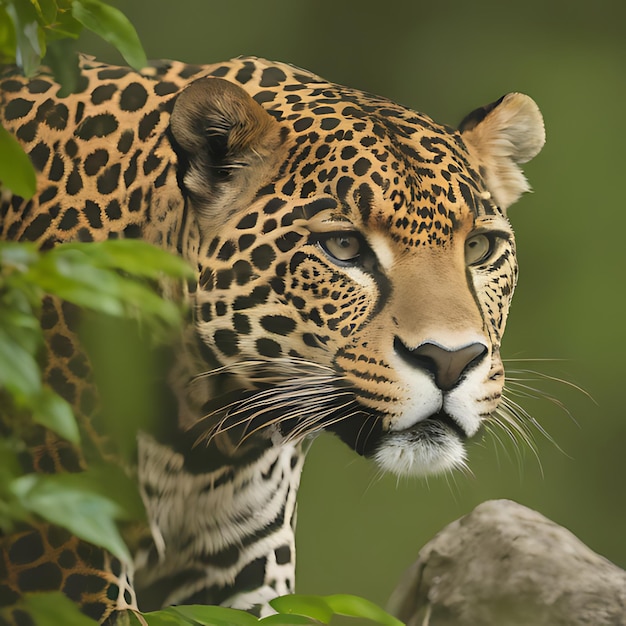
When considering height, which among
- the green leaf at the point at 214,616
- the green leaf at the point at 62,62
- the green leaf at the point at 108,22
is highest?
the green leaf at the point at 108,22

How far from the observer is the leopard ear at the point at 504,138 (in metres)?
2.17

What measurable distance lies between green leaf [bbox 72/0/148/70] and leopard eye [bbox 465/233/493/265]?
3.42ft

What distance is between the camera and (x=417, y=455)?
1887 mm

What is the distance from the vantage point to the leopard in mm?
1776

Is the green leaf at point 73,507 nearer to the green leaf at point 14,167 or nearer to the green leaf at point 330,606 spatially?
the green leaf at point 14,167

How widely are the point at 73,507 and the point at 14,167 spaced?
31cm

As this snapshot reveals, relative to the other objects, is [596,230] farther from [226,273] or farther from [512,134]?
[226,273]

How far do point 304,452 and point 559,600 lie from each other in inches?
25.5

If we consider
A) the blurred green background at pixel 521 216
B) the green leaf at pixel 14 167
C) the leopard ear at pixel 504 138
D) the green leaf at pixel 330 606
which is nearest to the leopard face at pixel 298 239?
the leopard ear at pixel 504 138

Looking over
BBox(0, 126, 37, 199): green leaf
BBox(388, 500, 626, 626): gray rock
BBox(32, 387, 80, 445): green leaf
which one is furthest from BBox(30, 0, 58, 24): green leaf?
BBox(388, 500, 626, 626): gray rock

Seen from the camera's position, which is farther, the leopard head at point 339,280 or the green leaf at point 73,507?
the leopard head at point 339,280

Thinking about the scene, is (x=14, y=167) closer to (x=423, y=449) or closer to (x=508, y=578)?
(x=423, y=449)

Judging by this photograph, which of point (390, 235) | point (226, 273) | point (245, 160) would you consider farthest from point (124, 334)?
point (390, 235)

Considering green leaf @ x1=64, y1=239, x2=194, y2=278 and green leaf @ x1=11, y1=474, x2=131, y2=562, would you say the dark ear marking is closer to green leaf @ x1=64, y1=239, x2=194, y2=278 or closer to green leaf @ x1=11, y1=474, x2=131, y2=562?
green leaf @ x1=64, y1=239, x2=194, y2=278
